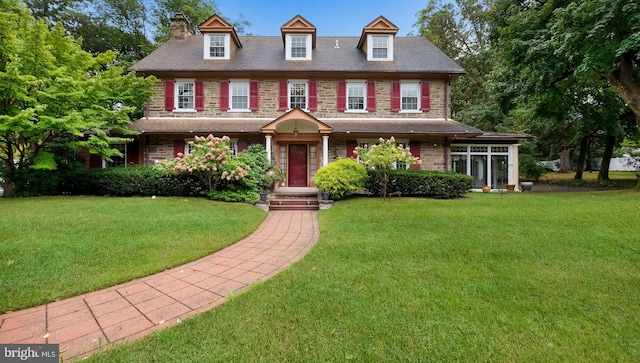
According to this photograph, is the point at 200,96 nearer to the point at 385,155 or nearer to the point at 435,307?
the point at 385,155

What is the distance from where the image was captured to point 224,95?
12.9 metres

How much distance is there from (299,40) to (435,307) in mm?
13931

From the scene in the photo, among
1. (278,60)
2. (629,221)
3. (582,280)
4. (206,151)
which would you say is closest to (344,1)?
(278,60)

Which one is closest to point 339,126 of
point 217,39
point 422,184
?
point 422,184

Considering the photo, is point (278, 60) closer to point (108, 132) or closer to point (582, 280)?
point (108, 132)

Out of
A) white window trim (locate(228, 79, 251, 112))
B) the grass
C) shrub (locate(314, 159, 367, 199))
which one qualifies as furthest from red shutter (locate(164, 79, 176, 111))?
shrub (locate(314, 159, 367, 199))

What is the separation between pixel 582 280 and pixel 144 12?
1069 inches

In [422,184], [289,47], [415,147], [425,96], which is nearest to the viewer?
[422,184]

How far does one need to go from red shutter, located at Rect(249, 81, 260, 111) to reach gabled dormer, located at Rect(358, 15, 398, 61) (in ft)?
18.9

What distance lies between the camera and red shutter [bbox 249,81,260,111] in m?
12.9

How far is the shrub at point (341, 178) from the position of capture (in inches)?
377

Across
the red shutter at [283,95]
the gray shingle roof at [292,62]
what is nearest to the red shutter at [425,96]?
the gray shingle roof at [292,62]

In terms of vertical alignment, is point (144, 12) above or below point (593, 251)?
above

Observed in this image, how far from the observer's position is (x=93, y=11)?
19.3 meters
